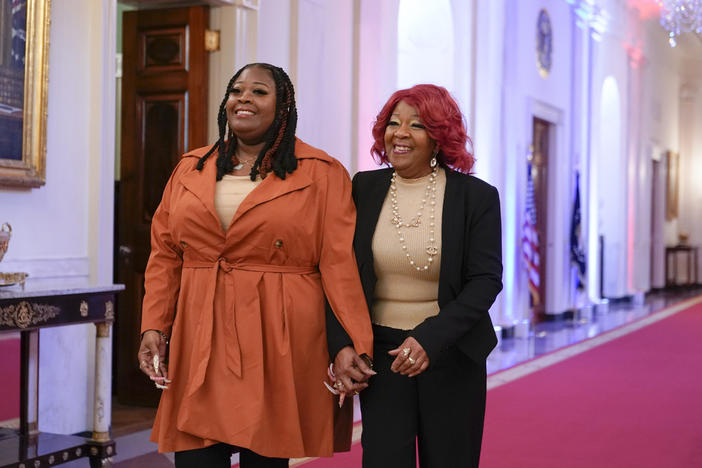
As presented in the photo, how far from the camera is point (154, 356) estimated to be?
259 cm

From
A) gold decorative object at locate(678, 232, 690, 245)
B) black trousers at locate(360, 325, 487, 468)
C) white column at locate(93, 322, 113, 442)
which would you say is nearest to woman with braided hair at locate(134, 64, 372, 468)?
black trousers at locate(360, 325, 487, 468)

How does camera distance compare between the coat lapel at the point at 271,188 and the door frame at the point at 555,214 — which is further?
the door frame at the point at 555,214

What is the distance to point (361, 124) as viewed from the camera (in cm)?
683

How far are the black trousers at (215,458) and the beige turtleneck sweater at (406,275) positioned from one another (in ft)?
1.73

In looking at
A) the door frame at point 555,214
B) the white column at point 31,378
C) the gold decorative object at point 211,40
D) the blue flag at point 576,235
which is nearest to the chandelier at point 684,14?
the door frame at point 555,214

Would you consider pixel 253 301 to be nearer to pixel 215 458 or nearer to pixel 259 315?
pixel 259 315

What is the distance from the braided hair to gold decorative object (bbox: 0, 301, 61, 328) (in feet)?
4.81

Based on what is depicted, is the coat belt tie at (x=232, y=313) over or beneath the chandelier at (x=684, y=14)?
beneath

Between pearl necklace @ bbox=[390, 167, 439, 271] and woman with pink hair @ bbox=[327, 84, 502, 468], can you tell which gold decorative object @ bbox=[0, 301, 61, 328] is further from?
pearl necklace @ bbox=[390, 167, 439, 271]

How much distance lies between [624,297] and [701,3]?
5.42 meters

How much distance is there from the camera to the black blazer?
2533 millimetres

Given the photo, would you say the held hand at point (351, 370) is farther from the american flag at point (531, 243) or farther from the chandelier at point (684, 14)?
the chandelier at point (684, 14)

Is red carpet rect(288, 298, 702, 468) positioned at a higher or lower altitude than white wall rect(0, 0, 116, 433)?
lower

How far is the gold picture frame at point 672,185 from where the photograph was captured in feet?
60.9
